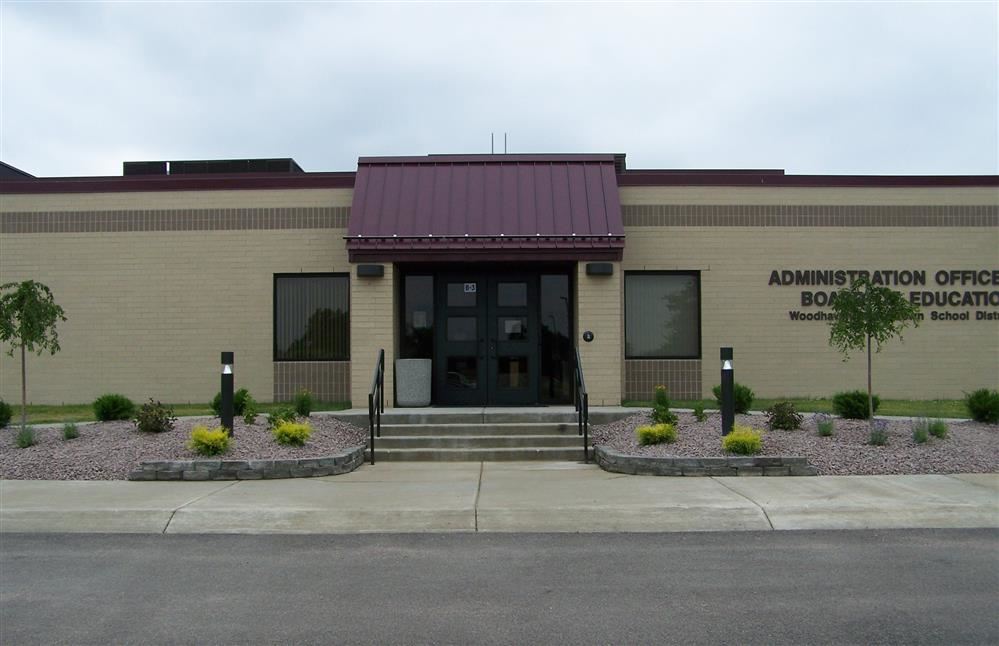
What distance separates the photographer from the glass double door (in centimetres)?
1684

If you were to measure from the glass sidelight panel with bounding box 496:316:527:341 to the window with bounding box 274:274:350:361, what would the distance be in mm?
3501

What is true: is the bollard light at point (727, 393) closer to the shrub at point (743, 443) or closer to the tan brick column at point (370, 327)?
the shrub at point (743, 443)

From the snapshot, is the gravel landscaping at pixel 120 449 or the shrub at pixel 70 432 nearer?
the gravel landscaping at pixel 120 449

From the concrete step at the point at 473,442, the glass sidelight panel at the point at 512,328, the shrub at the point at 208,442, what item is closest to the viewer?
the shrub at the point at 208,442

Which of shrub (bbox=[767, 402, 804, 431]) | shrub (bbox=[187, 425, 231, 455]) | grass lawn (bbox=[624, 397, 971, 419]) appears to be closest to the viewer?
shrub (bbox=[187, 425, 231, 455])

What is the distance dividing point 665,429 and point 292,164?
15.1 m

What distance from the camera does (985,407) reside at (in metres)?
13.7

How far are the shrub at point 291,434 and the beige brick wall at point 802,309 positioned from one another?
834cm

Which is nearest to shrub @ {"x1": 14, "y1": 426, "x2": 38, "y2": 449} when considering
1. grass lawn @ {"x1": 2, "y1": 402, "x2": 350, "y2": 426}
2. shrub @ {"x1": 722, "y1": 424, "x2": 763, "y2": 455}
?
grass lawn @ {"x1": 2, "y1": 402, "x2": 350, "y2": 426}

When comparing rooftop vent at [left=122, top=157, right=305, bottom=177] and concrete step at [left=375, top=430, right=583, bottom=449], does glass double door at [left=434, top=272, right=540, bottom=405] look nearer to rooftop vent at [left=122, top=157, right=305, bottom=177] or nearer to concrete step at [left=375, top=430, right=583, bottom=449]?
concrete step at [left=375, top=430, right=583, bottom=449]

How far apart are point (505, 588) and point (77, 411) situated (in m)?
13.5

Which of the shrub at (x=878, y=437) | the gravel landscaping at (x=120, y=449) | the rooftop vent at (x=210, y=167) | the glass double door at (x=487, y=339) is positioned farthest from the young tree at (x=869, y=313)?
the rooftop vent at (x=210, y=167)

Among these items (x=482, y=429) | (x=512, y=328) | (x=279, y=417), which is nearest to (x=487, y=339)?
(x=512, y=328)

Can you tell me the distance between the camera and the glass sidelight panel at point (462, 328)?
17016mm
